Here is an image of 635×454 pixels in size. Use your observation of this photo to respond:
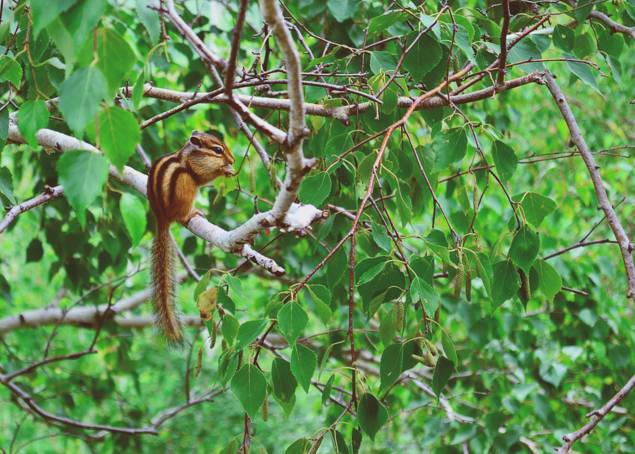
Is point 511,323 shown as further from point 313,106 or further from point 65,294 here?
point 65,294

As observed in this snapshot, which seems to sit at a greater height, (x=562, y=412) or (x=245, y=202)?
(x=245, y=202)

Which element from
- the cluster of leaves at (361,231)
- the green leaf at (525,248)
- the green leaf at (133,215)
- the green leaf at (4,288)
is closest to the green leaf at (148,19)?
the cluster of leaves at (361,231)

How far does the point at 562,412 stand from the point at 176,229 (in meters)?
1.62

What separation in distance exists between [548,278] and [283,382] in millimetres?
502

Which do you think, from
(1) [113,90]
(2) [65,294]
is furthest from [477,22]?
(2) [65,294]

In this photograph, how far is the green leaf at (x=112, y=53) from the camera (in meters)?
0.90

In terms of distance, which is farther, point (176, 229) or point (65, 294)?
point (65, 294)

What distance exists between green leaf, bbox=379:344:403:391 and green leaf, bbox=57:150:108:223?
60cm

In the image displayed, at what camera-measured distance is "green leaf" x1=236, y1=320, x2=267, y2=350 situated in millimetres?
1240

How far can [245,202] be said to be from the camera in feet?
10.5

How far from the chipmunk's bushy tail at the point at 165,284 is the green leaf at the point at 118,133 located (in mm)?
938

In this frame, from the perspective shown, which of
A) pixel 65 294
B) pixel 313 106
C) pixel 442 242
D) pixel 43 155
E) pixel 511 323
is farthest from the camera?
A: pixel 65 294

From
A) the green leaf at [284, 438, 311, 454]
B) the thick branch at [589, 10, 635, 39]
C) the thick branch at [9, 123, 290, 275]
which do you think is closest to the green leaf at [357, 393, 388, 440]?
the green leaf at [284, 438, 311, 454]

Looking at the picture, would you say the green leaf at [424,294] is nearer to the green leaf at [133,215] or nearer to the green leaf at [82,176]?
the green leaf at [133,215]
